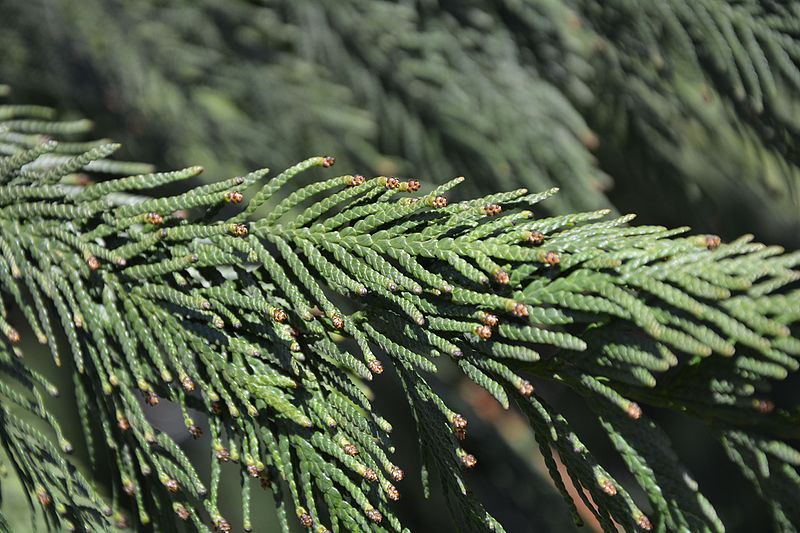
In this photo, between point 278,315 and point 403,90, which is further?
point 403,90

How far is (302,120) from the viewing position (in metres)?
1.27

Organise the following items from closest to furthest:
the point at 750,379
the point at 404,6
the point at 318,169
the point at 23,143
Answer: the point at 750,379 < the point at 23,143 < the point at 404,6 < the point at 318,169

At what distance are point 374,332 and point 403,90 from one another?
0.74 meters

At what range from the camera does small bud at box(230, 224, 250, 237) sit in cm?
58

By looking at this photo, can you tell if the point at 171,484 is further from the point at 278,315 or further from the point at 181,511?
the point at 278,315

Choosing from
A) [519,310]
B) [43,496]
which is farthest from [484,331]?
[43,496]

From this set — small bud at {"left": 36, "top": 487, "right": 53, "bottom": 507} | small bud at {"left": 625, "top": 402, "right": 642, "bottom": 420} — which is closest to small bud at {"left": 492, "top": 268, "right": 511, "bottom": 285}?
small bud at {"left": 625, "top": 402, "right": 642, "bottom": 420}

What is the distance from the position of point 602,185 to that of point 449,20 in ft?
1.13

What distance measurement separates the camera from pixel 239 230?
580 millimetres

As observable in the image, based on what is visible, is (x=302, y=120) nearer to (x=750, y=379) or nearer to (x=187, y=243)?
(x=187, y=243)

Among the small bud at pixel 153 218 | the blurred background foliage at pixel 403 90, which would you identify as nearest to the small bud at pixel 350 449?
the small bud at pixel 153 218

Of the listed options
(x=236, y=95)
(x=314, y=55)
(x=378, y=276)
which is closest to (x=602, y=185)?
(x=314, y=55)

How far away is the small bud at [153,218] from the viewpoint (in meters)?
0.60

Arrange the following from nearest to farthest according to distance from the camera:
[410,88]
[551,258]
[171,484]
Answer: [551,258] → [171,484] → [410,88]
